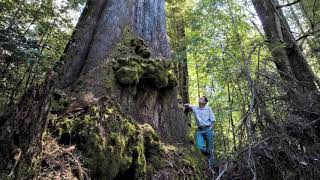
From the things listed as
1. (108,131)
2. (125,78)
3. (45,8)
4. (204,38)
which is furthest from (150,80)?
(204,38)

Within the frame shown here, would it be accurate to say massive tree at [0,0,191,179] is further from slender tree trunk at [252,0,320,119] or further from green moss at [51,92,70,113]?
slender tree trunk at [252,0,320,119]

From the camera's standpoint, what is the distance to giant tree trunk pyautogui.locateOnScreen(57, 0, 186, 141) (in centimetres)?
417

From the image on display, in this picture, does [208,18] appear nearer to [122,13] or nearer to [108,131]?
[122,13]

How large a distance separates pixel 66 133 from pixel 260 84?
253 cm

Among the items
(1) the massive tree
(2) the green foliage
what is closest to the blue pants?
(1) the massive tree

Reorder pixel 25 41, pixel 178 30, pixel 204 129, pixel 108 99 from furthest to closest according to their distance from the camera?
pixel 178 30, pixel 204 129, pixel 25 41, pixel 108 99

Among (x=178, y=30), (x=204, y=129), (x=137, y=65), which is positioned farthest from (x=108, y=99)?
Result: (x=178, y=30)

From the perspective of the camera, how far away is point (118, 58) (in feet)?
14.5

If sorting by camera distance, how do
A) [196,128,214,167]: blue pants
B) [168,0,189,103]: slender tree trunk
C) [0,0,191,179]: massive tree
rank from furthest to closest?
[168,0,189,103]: slender tree trunk
[196,128,214,167]: blue pants
[0,0,191,179]: massive tree

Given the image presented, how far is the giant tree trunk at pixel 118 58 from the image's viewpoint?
4.17 meters

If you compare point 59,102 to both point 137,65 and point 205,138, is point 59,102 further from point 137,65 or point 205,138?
point 205,138

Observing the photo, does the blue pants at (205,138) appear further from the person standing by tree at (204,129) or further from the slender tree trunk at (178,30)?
the slender tree trunk at (178,30)

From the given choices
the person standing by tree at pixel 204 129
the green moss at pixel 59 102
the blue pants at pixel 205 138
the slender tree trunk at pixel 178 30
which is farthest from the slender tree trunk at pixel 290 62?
the slender tree trunk at pixel 178 30

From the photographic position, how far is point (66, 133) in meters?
3.21
